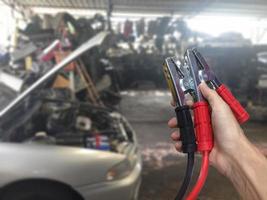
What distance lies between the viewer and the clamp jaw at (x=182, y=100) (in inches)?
34.7

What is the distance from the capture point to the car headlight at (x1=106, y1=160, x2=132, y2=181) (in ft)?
8.57

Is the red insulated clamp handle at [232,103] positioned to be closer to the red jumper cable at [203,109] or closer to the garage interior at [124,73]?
the red jumper cable at [203,109]

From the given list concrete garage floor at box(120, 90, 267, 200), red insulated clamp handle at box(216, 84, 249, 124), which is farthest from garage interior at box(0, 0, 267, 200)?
red insulated clamp handle at box(216, 84, 249, 124)

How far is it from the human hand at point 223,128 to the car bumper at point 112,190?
1.63m

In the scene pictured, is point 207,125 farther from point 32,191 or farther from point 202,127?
point 32,191

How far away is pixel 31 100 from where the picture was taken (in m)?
3.43

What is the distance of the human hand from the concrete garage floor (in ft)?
0.25

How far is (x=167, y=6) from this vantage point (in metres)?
10.9

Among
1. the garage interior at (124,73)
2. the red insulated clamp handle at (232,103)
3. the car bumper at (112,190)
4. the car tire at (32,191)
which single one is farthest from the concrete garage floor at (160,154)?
the car tire at (32,191)

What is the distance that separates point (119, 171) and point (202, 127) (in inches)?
73.4

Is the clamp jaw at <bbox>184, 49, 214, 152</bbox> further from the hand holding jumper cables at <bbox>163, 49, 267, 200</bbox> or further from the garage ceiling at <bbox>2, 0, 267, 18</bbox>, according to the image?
the garage ceiling at <bbox>2, 0, 267, 18</bbox>

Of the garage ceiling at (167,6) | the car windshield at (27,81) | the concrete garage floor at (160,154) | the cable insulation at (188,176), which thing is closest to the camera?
the cable insulation at (188,176)

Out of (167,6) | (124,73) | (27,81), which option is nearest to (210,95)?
(27,81)

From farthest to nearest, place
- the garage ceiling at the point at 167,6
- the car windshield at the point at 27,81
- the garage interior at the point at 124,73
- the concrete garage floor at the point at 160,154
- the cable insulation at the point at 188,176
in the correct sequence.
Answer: the garage ceiling at the point at 167,6 → the garage interior at the point at 124,73 → the car windshield at the point at 27,81 → the concrete garage floor at the point at 160,154 → the cable insulation at the point at 188,176
